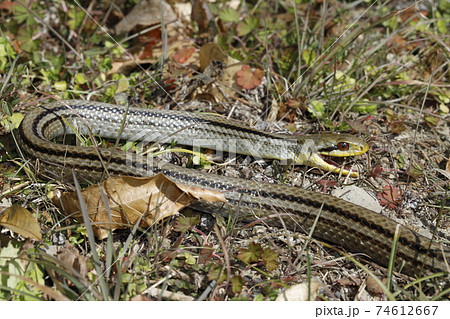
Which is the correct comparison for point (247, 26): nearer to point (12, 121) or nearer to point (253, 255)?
point (12, 121)

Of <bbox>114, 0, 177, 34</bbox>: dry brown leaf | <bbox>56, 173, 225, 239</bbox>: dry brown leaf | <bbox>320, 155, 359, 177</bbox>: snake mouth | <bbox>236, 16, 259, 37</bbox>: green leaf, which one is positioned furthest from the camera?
<bbox>114, 0, 177, 34</bbox>: dry brown leaf

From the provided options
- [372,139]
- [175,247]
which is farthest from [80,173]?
[372,139]

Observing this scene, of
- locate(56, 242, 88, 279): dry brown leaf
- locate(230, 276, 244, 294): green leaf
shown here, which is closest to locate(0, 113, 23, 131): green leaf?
locate(56, 242, 88, 279): dry brown leaf

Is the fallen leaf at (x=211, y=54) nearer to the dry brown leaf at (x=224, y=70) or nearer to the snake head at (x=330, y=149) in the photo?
the dry brown leaf at (x=224, y=70)

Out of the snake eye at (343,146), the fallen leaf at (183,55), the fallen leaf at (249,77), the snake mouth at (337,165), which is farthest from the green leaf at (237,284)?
the fallen leaf at (183,55)

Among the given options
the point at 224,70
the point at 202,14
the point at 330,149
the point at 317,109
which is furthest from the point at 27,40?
the point at 330,149

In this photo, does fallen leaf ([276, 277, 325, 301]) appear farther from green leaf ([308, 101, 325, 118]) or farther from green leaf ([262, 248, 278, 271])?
green leaf ([308, 101, 325, 118])
